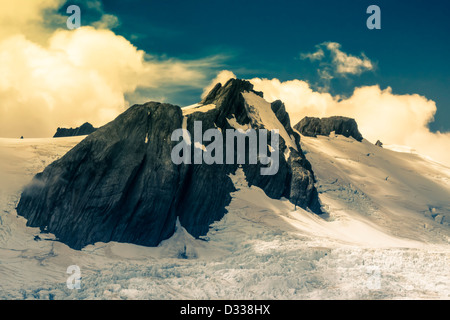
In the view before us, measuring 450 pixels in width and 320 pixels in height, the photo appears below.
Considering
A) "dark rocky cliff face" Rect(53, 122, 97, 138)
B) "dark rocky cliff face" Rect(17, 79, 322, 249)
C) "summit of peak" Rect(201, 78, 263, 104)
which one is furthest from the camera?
"dark rocky cliff face" Rect(53, 122, 97, 138)

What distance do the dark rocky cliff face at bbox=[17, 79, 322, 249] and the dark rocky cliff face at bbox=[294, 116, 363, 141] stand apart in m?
89.2

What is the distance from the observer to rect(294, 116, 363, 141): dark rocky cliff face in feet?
463

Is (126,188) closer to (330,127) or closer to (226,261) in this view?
(226,261)

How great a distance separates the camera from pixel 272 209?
6656 centimetres

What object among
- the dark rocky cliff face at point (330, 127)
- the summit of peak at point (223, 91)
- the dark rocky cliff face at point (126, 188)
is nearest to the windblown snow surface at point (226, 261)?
the dark rocky cliff face at point (126, 188)

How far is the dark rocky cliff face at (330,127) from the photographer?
141 m

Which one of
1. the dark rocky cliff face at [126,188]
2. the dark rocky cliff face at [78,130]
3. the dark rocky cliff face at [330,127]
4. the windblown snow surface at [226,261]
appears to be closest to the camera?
the windblown snow surface at [226,261]

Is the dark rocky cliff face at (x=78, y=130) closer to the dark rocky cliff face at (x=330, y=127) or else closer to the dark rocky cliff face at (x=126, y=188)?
the dark rocky cliff face at (x=126, y=188)

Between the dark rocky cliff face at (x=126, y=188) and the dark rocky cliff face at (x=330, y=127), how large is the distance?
89.2m

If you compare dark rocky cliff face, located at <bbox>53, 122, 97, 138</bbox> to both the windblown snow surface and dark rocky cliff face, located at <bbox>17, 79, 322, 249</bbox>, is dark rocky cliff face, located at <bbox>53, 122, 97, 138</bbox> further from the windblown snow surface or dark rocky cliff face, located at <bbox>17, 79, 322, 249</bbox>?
dark rocky cliff face, located at <bbox>17, 79, 322, 249</bbox>

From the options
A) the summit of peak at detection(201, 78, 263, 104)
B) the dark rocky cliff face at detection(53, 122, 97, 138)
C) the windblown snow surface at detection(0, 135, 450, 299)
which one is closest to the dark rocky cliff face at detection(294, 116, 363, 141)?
the summit of peak at detection(201, 78, 263, 104)

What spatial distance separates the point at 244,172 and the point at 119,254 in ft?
95.8

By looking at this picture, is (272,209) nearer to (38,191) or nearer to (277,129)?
(277,129)

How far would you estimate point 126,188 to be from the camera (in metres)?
49.1
